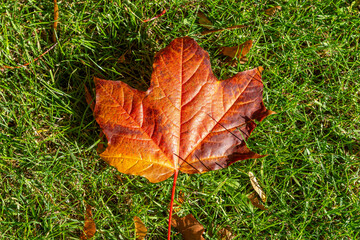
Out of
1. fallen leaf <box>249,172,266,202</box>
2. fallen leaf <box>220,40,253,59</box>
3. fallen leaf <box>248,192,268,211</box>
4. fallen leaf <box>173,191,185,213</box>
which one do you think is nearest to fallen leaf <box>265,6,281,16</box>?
fallen leaf <box>220,40,253,59</box>

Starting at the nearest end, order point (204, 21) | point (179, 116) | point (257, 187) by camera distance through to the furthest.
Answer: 1. point (179, 116)
2. point (257, 187)
3. point (204, 21)

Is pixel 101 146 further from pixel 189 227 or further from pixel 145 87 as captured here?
pixel 189 227

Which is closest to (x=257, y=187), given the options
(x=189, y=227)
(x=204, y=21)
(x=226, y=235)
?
(x=226, y=235)

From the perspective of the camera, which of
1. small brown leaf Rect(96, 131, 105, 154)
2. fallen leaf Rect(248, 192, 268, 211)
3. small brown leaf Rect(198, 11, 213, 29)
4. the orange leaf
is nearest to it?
the orange leaf

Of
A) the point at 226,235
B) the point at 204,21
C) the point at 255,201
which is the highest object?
the point at 204,21

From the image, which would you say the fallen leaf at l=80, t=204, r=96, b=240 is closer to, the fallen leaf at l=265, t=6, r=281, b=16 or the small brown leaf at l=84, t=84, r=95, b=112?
the small brown leaf at l=84, t=84, r=95, b=112

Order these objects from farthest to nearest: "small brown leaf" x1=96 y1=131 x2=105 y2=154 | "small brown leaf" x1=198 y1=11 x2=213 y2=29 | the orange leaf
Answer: "small brown leaf" x1=198 y1=11 x2=213 y2=29
"small brown leaf" x1=96 y1=131 x2=105 y2=154
the orange leaf

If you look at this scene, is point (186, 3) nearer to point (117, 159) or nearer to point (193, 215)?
point (117, 159)
